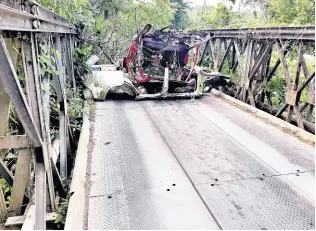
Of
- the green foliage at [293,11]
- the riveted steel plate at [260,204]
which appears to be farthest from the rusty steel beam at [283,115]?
the green foliage at [293,11]

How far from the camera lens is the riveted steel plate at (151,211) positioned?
229 centimetres

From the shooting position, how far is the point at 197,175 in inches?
121

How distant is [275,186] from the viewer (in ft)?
9.51

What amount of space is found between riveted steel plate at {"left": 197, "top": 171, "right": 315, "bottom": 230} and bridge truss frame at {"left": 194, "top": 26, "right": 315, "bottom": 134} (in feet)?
7.02

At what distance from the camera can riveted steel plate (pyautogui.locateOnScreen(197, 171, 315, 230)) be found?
2.34 metres

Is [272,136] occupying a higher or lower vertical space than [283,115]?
lower

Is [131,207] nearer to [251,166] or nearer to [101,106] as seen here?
[251,166]

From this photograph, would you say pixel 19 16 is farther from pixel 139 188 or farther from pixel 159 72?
pixel 159 72

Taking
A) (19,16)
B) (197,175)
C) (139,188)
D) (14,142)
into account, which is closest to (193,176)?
(197,175)

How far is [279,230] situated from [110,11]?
1064 cm

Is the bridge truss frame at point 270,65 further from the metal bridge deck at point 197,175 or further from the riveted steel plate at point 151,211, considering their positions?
the riveted steel plate at point 151,211

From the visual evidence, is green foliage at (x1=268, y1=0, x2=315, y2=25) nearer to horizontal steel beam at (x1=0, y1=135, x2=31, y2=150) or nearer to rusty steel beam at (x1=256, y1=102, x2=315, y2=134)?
rusty steel beam at (x1=256, y1=102, x2=315, y2=134)

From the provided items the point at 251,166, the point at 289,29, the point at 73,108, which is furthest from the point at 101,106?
the point at 289,29

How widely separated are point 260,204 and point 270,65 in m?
4.37
